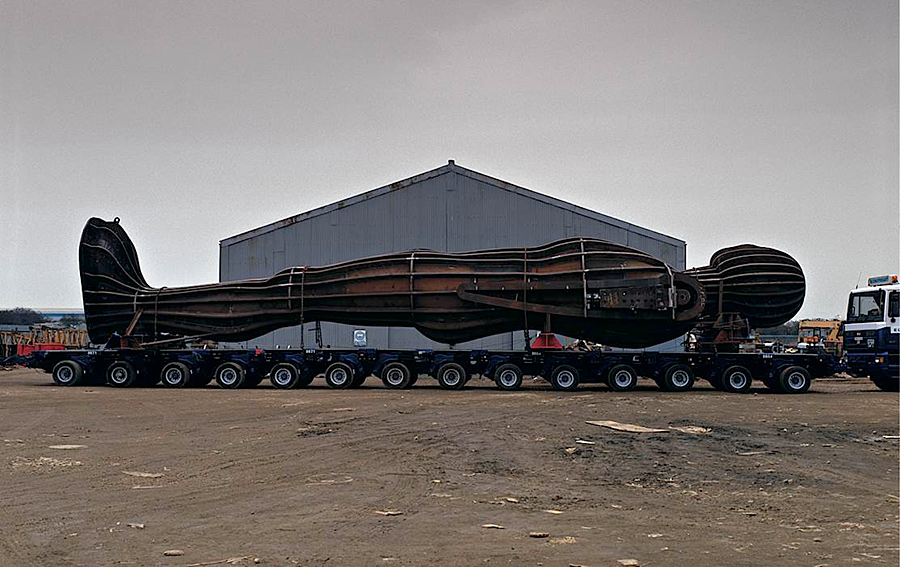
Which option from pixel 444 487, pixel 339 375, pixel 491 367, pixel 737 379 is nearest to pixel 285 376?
pixel 339 375

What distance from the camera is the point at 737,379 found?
26062 mm

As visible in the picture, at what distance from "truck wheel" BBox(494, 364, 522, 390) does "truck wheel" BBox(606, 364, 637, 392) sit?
265 cm

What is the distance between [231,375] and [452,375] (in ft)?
21.8

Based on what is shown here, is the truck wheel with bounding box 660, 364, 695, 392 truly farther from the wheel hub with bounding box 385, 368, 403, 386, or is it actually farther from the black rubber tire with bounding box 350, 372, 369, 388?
the black rubber tire with bounding box 350, 372, 369, 388

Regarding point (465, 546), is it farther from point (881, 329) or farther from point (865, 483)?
point (881, 329)

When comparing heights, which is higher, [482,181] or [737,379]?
[482,181]

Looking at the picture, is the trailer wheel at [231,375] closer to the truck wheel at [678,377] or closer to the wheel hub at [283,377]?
the wheel hub at [283,377]

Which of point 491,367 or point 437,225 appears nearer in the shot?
point 491,367

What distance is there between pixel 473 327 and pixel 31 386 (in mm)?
14089

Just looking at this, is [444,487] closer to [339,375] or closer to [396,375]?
[396,375]

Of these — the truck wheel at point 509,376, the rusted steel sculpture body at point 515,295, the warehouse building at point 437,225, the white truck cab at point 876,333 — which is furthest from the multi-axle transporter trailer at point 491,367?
the warehouse building at point 437,225

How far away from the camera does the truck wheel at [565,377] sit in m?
25.9

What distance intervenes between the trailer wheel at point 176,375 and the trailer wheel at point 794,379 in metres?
17.5

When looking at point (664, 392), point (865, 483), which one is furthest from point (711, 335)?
point (865, 483)
